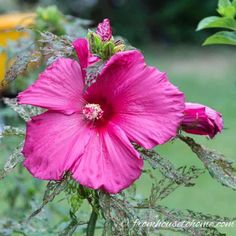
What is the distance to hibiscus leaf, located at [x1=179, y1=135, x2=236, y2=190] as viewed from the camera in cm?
103

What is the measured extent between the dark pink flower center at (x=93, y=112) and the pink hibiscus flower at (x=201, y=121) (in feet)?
0.40

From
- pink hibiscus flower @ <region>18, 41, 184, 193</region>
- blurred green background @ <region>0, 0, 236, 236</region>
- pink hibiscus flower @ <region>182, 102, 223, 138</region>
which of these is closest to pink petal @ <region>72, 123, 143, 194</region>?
pink hibiscus flower @ <region>18, 41, 184, 193</region>

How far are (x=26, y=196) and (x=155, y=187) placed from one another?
115cm

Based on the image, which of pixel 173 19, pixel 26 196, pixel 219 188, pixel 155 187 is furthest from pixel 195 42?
pixel 155 187

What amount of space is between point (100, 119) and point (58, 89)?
0.25 ft

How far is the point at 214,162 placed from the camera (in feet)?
3.44

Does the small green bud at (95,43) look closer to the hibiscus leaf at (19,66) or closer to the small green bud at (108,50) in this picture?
the small green bud at (108,50)

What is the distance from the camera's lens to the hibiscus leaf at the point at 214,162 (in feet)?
3.38

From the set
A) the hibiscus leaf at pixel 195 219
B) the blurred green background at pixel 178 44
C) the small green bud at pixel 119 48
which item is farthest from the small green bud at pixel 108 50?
the blurred green background at pixel 178 44

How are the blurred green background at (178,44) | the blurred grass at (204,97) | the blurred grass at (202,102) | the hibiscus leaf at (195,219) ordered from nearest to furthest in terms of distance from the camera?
the hibiscus leaf at (195,219) → the blurred grass at (202,102) → the blurred grass at (204,97) → the blurred green background at (178,44)

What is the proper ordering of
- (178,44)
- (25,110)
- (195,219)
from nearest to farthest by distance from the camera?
(195,219) → (25,110) → (178,44)

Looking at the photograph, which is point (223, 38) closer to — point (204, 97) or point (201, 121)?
point (201, 121)

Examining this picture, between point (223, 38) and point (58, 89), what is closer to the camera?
point (58, 89)

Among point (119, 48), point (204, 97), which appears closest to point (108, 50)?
point (119, 48)
